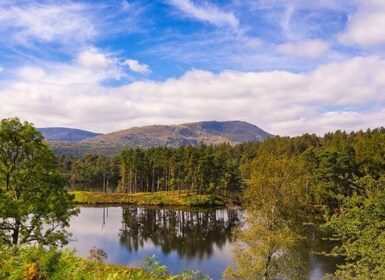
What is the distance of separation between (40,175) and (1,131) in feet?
14.9

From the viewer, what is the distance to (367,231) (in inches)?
848

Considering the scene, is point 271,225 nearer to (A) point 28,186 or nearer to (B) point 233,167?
(A) point 28,186

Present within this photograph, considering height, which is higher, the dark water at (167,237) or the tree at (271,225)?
the tree at (271,225)

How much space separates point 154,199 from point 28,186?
88070 millimetres

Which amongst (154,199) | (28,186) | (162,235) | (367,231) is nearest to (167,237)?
(162,235)

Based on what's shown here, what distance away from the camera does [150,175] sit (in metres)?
145

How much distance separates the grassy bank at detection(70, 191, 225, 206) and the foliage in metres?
90.7

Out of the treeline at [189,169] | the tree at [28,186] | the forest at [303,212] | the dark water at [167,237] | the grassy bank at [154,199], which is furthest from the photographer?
the treeline at [189,169]

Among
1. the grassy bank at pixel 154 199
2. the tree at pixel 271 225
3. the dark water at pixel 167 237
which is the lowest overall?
the dark water at pixel 167 237

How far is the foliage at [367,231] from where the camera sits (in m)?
20.3

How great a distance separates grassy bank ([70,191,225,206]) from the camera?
375 ft

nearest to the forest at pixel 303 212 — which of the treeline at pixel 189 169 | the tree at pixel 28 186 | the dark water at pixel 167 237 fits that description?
the dark water at pixel 167 237

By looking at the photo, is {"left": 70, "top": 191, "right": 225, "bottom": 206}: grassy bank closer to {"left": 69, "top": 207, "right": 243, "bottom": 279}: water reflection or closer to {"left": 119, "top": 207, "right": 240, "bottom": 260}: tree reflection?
{"left": 69, "top": 207, "right": 243, "bottom": 279}: water reflection

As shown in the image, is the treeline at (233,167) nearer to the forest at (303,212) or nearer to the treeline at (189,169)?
the treeline at (189,169)
